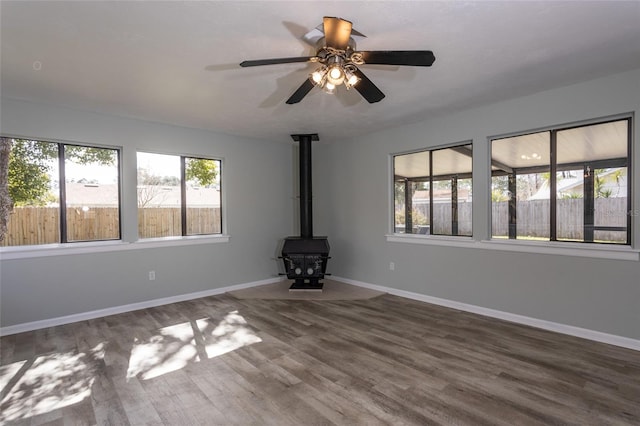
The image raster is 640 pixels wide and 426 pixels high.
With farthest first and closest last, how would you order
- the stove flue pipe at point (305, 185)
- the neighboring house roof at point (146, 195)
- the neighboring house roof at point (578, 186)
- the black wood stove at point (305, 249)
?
the stove flue pipe at point (305, 185)
the black wood stove at point (305, 249)
the neighboring house roof at point (146, 195)
the neighboring house roof at point (578, 186)

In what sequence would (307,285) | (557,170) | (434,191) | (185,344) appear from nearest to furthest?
(185,344), (557,170), (434,191), (307,285)

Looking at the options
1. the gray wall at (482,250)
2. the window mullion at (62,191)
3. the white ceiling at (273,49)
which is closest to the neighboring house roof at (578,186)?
the gray wall at (482,250)

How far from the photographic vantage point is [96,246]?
3924mm

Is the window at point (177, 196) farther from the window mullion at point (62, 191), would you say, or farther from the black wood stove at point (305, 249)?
the black wood stove at point (305, 249)

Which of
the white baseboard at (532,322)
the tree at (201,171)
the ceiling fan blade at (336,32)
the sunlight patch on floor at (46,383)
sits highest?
the ceiling fan blade at (336,32)

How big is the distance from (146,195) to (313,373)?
11.1ft

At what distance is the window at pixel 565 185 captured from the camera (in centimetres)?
309

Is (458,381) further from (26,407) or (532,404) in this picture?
(26,407)

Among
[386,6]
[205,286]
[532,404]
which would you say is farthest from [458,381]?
[205,286]

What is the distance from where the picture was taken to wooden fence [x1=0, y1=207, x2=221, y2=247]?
11.7ft

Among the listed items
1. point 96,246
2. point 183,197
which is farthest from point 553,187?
point 96,246

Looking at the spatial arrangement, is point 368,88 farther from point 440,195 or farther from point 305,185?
point 305,185

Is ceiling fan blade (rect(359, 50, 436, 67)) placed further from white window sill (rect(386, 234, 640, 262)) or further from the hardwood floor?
white window sill (rect(386, 234, 640, 262))

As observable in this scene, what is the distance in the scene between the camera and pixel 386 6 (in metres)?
1.91
